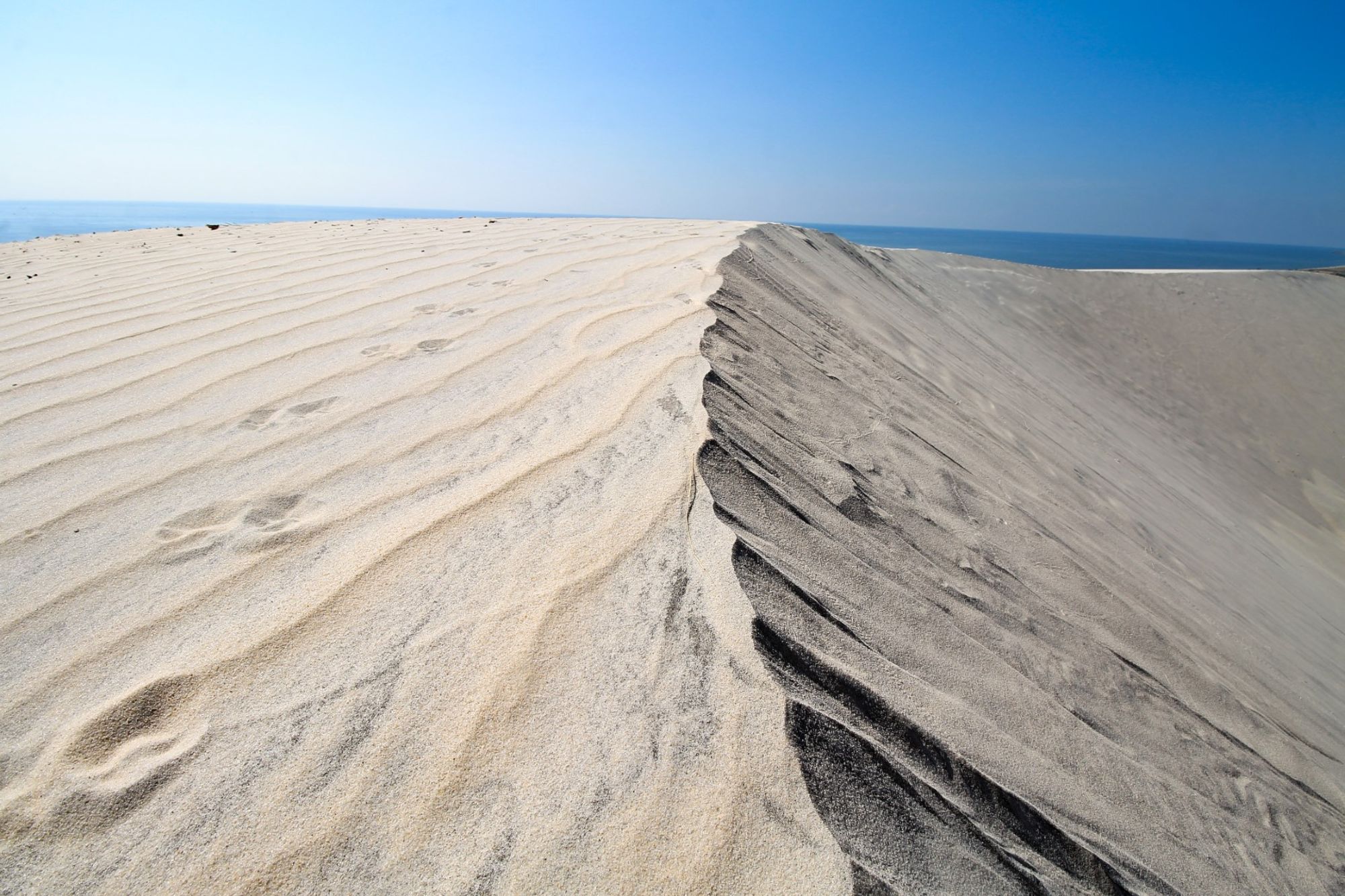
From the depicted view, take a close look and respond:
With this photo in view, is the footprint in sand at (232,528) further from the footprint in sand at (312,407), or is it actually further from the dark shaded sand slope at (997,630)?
the dark shaded sand slope at (997,630)

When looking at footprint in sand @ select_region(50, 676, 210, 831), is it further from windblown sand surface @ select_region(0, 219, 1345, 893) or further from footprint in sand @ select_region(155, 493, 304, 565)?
footprint in sand @ select_region(155, 493, 304, 565)

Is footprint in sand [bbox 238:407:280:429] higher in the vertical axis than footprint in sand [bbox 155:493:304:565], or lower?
higher

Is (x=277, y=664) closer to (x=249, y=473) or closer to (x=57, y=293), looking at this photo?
(x=249, y=473)

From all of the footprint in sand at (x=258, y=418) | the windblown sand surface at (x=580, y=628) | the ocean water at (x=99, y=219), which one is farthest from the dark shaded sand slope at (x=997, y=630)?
the ocean water at (x=99, y=219)

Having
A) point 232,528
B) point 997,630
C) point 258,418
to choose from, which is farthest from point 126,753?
point 997,630

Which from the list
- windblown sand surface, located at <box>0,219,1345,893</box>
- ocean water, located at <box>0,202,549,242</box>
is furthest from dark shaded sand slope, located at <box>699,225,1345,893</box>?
ocean water, located at <box>0,202,549,242</box>

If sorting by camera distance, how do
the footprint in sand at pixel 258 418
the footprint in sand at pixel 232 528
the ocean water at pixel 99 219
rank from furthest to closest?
the ocean water at pixel 99 219
the footprint in sand at pixel 258 418
the footprint in sand at pixel 232 528

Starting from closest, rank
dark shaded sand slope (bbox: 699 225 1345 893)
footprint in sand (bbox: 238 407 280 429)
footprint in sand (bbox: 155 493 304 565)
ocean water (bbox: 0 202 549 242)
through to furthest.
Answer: dark shaded sand slope (bbox: 699 225 1345 893) < footprint in sand (bbox: 155 493 304 565) < footprint in sand (bbox: 238 407 280 429) < ocean water (bbox: 0 202 549 242)
